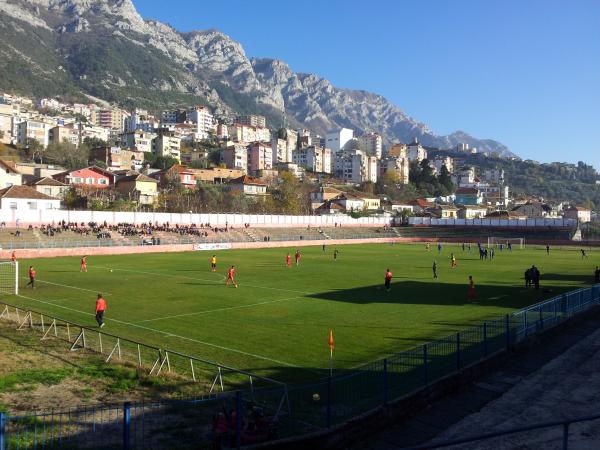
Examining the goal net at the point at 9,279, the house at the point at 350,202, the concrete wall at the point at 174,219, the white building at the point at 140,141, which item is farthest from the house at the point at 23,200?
the white building at the point at 140,141

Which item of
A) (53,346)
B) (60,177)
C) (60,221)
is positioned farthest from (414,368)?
(60,177)

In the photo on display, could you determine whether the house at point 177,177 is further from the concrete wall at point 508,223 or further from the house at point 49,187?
the concrete wall at point 508,223

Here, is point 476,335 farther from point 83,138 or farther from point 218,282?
point 83,138

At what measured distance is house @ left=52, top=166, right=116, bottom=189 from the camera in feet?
363

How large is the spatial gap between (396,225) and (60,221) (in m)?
77.9

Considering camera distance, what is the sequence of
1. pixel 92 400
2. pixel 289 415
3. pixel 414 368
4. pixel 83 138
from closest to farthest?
pixel 289 415
pixel 92 400
pixel 414 368
pixel 83 138

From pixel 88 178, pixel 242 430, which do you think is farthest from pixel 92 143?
pixel 242 430

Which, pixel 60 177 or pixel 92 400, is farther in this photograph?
pixel 60 177

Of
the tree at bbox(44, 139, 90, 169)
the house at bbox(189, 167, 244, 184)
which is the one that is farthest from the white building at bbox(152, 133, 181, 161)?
the tree at bbox(44, 139, 90, 169)

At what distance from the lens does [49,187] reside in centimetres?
9769

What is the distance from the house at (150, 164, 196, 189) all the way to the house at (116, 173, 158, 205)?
12865 millimetres

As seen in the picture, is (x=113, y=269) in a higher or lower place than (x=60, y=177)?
lower

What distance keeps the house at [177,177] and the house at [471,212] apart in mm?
85366

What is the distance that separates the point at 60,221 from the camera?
7400cm
